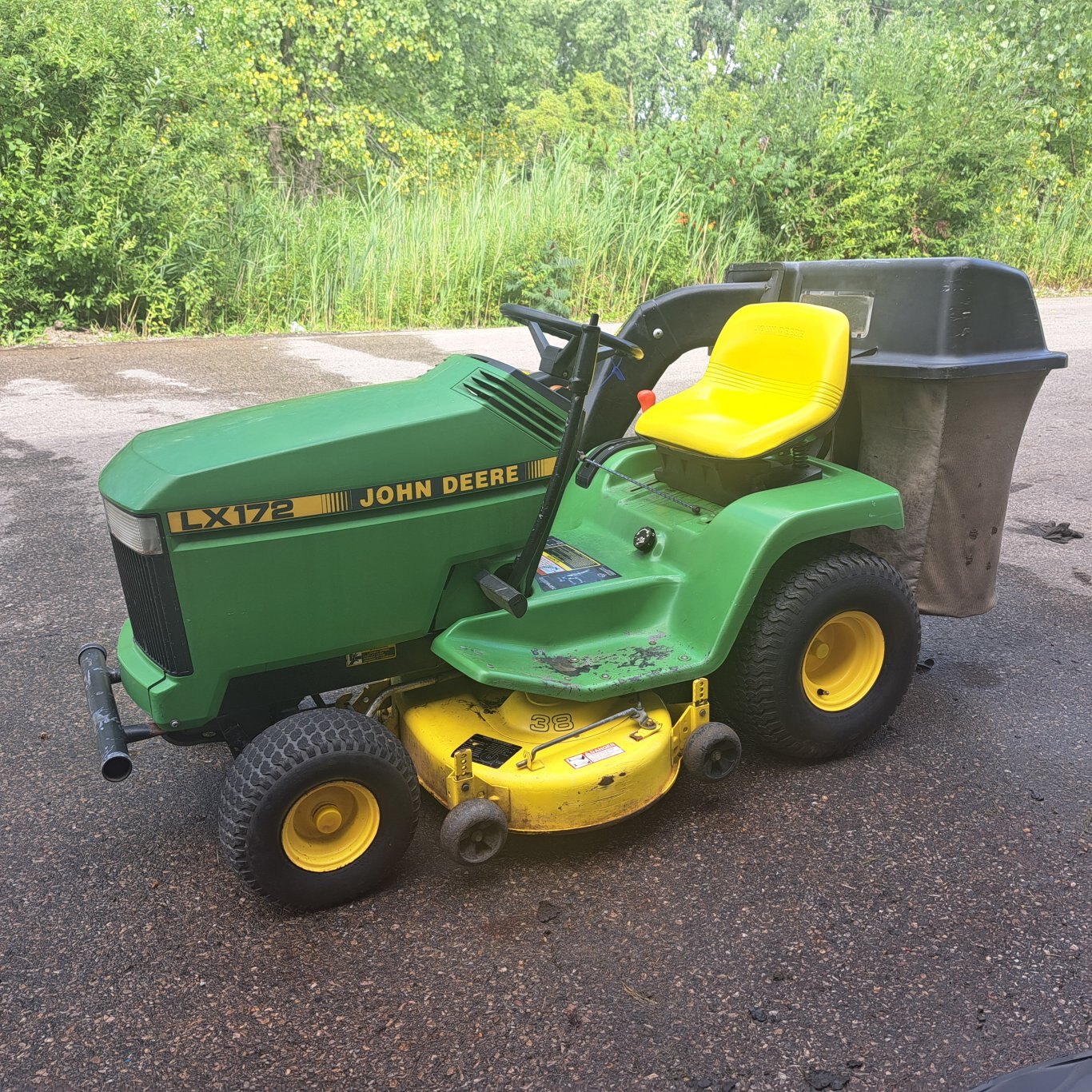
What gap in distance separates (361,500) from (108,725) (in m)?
0.70

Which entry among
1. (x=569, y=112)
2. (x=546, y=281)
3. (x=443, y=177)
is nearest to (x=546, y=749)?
(x=546, y=281)

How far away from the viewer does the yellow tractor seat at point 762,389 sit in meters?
2.64

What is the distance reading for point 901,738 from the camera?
9.52 feet

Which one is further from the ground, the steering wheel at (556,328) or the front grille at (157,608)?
the steering wheel at (556,328)

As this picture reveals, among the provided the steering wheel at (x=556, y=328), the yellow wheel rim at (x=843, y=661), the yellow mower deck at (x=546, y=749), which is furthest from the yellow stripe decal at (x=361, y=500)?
the yellow wheel rim at (x=843, y=661)

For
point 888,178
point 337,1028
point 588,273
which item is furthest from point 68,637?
point 888,178

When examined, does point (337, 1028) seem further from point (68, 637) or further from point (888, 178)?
point (888, 178)

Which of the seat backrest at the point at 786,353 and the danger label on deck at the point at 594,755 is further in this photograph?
the seat backrest at the point at 786,353

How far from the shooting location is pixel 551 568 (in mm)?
2678

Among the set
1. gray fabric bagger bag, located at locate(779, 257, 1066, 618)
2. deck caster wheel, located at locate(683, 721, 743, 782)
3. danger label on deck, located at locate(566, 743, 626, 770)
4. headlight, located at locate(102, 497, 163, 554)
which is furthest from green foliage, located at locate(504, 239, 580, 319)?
headlight, located at locate(102, 497, 163, 554)

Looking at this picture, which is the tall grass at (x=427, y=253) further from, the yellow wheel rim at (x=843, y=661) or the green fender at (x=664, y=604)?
the yellow wheel rim at (x=843, y=661)

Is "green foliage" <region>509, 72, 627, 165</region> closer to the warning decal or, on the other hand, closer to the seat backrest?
the seat backrest

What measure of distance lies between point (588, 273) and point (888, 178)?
3980 millimetres

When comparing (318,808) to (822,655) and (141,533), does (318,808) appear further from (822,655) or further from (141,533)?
(822,655)
